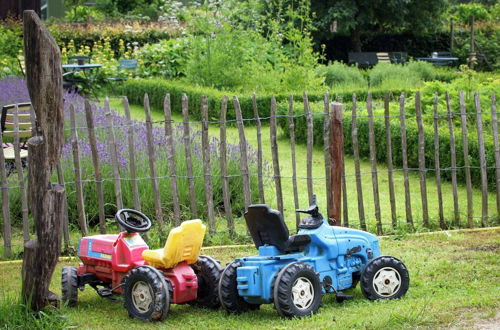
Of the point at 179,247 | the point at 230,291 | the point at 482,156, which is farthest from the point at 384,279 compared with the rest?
the point at 482,156

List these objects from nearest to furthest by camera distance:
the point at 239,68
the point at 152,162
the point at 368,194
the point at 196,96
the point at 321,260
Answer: the point at 321,260
the point at 152,162
the point at 368,194
the point at 196,96
the point at 239,68

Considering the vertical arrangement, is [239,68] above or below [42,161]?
above

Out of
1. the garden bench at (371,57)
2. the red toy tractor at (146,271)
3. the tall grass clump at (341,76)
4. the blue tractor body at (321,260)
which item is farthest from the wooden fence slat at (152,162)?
the garden bench at (371,57)

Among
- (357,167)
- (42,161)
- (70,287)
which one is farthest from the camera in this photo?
(357,167)

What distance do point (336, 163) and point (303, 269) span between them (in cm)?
254

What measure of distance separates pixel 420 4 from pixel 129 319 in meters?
26.4

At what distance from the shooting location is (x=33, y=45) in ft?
19.3

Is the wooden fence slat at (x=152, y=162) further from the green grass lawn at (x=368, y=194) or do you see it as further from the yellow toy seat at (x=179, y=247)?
the yellow toy seat at (x=179, y=247)

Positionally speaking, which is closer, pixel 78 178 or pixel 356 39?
pixel 78 178

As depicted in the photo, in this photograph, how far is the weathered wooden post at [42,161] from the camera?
584 cm

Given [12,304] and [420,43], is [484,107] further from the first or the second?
[420,43]

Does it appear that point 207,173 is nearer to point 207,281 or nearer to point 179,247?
point 207,281

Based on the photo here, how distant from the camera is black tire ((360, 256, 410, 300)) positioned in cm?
633

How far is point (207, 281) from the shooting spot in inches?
252
